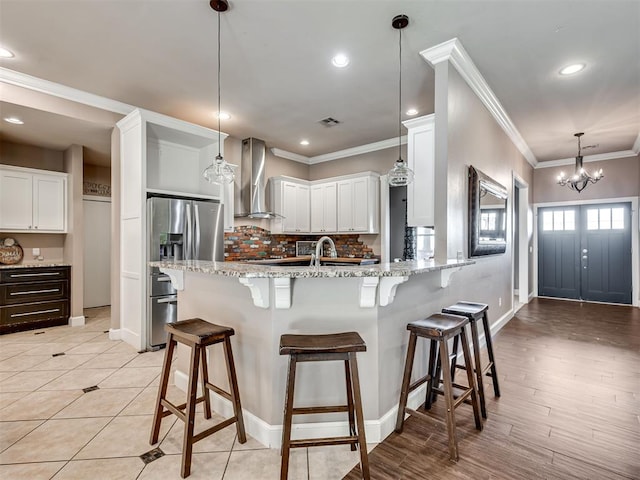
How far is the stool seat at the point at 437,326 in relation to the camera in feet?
6.44

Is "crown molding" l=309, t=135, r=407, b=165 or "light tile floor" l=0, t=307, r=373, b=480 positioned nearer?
"light tile floor" l=0, t=307, r=373, b=480

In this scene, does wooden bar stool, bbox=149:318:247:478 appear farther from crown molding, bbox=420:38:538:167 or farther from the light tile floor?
crown molding, bbox=420:38:538:167

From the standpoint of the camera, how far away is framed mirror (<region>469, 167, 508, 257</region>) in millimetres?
3324

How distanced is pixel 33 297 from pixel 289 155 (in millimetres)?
4424

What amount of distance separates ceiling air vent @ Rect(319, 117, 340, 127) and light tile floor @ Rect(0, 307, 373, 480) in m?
3.60

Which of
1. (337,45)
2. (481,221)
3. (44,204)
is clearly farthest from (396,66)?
(44,204)

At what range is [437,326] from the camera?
6.68ft

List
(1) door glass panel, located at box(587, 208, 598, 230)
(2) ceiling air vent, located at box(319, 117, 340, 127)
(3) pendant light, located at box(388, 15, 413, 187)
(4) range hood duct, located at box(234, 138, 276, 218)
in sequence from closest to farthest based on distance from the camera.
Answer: (3) pendant light, located at box(388, 15, 413, 187) < (2) ceiling air vent, located at box(319, 117, 340, 127) < (4) range hood duct, located at box(234, 138, 276, 218) < (1) door glass panel, located at box(587, 208, 598, 230)

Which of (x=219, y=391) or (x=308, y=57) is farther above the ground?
(x=308, y=57)

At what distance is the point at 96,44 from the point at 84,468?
3.11m

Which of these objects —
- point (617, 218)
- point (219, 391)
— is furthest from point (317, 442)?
point (617, 218)

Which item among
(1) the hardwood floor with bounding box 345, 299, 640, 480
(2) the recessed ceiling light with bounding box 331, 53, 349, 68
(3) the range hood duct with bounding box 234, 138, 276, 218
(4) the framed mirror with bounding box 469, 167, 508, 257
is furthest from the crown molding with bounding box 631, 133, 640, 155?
(3) the range hood duct with bounding box 234, 138, 276, 218

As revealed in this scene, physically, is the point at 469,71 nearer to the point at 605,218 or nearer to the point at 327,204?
the point at 327,204

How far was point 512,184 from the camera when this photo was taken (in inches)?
196
